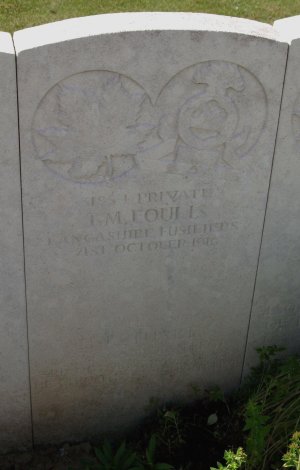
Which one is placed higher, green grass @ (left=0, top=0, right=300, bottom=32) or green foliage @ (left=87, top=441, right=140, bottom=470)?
green grass @ (left=0, top=0, right=300, bottom=32)

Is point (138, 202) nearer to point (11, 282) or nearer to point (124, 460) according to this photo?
point (11, 282)

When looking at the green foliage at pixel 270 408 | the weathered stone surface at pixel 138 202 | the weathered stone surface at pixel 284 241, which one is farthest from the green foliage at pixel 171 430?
the weathered stone surface at pixel 284 241

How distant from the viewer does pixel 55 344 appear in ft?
12.0

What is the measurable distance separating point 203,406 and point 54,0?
3.94 meters

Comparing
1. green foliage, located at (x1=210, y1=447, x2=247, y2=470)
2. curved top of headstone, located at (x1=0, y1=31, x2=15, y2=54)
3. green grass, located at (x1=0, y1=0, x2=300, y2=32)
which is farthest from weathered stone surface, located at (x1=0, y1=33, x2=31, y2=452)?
green grass, located at (x1=0, y1=0, x2=300, y2=32)

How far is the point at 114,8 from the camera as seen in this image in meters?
6.18

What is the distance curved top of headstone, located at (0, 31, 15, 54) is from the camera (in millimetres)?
2811

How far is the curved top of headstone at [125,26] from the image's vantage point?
284 cm

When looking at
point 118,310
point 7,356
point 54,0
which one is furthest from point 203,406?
point 54,0

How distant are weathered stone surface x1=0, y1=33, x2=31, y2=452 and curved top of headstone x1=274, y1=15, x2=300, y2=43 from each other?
1.18 m

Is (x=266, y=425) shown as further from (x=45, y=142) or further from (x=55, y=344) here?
(x=45, y=142)

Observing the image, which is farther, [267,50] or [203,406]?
[203,406]

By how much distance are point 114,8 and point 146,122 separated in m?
3.39

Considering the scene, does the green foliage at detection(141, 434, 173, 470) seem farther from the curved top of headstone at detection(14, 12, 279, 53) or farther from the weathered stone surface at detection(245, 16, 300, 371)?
the curved top of headstone at detection(14, 12, 279, 53)
